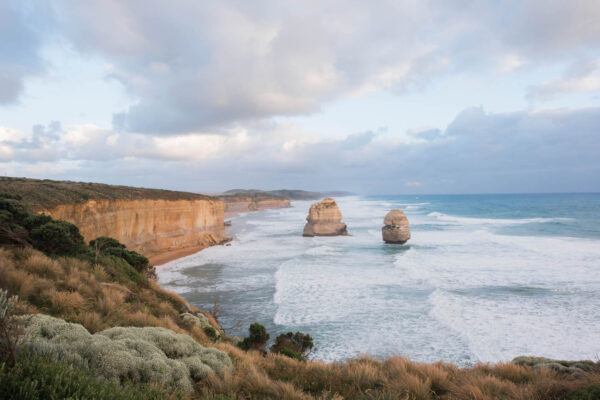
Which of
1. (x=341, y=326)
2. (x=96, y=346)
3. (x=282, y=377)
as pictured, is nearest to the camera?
(x=96, y=346)

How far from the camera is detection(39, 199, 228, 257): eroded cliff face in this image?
72.3ft

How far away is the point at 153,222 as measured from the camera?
32.8m

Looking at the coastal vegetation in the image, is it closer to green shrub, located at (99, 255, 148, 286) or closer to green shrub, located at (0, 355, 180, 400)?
green shrub, located at (0, 355, 180, 400)

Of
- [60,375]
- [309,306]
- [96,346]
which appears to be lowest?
[309,306]

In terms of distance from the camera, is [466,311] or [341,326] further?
[466,311]

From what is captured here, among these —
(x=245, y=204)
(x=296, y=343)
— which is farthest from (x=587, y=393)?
(x=245, y=204)

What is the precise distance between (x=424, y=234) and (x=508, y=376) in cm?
3976

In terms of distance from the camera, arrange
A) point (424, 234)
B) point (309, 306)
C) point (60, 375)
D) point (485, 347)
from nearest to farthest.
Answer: point (60, 375) → point (485, 347) → point (309, 306) → point (424, 234)

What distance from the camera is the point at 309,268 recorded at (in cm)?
2525

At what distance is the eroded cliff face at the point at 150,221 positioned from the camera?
22031mm

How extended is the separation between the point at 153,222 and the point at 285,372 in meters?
30.2

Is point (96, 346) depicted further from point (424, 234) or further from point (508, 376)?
point (424, 234)

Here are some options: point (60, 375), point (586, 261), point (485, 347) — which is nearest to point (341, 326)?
point (485, 347)

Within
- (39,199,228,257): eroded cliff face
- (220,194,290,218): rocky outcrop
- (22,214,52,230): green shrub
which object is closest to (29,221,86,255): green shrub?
(22,214,52,230): green shrub
